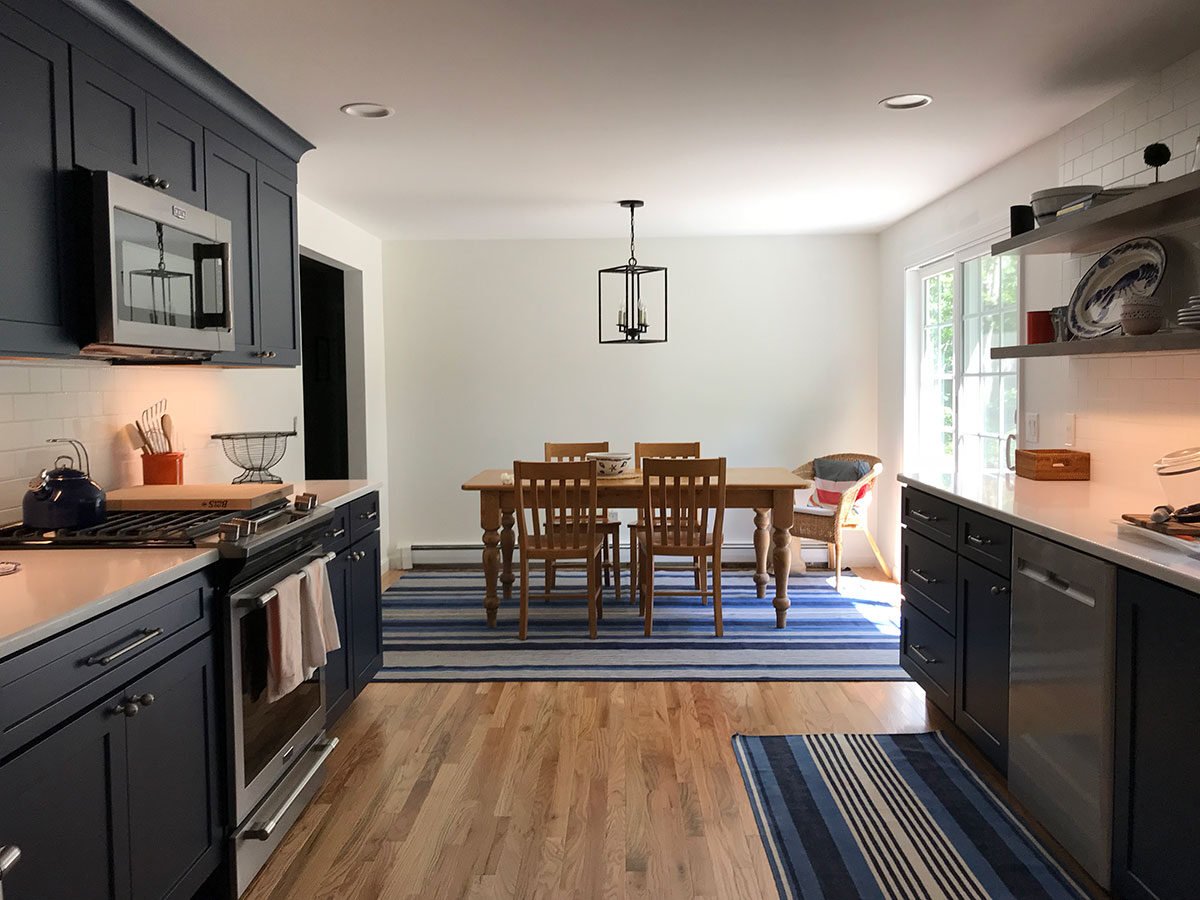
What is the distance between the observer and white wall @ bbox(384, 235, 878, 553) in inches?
249

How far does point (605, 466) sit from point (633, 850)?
2.72 m

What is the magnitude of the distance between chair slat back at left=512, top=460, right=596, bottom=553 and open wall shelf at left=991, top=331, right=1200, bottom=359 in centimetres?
202

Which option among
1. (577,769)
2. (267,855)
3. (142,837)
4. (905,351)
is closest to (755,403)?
(905,351)

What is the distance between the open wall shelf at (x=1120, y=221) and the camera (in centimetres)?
231

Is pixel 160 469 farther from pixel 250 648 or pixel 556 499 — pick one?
pixel 556 499

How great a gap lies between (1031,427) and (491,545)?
8.92 ft

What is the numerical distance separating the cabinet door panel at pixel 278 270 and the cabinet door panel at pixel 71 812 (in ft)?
6.84

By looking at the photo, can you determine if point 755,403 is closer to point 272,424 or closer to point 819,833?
point 272,424

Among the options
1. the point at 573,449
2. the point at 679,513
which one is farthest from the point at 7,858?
the point at 573,449

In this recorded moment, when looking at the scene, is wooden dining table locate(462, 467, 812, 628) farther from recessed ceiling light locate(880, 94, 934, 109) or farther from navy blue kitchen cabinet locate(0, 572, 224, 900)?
navy blue kitchen cabinet locate(0, 572, 224, 900)

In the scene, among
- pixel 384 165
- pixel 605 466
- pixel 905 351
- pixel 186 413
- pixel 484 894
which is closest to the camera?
pixel 484 894

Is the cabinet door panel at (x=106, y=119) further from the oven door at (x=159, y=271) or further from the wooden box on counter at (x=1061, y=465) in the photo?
the wooden box on counter at (x=1061, y=465)

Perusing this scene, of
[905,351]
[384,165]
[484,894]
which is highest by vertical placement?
[384,165]

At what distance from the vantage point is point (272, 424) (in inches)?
174
